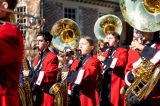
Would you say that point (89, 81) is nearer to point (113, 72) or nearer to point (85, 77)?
point (85, 77)

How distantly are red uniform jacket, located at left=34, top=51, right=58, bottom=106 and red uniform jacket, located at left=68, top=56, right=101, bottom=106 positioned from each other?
0.44m

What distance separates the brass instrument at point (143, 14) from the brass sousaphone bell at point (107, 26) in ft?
16.7

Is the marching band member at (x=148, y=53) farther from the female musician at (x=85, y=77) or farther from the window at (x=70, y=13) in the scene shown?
the window at (x=70, y=13)

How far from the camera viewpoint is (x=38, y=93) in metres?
6.88

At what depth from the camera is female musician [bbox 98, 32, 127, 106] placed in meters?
7.17

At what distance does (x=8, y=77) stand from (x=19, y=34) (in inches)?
13.3

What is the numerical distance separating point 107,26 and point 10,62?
Answer: 24.5ft

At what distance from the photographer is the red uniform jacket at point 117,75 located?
7.11 meters

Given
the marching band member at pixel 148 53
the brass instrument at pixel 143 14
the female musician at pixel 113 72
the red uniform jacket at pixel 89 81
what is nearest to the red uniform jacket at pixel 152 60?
the marching band member at pixel 148 53

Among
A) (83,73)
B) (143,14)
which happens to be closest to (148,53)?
(143,14)

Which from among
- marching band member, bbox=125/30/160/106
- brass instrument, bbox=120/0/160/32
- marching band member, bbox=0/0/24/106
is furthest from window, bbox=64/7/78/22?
marching band member, bbox=0/0/24/106

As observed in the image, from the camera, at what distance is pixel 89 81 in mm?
6863

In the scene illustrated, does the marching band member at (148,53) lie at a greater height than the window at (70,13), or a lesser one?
greater

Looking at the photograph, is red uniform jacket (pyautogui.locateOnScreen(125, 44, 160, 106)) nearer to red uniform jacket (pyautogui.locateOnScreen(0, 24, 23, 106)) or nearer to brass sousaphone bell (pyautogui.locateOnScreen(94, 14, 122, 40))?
red uniform jacket (pyautogui.locateOnScreen(0, 24, 23, 106))
